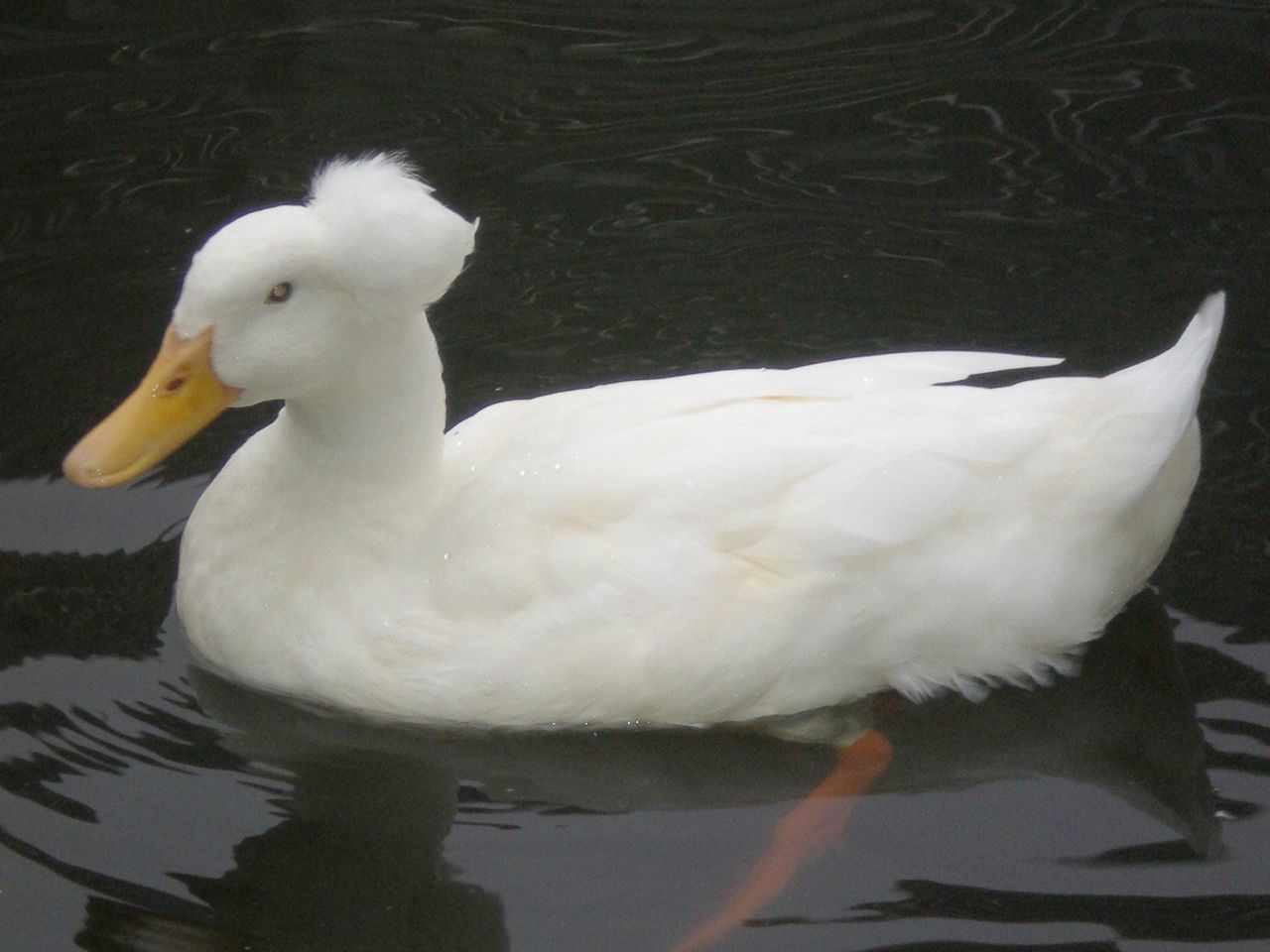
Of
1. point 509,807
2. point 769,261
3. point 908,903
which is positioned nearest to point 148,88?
point 769,261

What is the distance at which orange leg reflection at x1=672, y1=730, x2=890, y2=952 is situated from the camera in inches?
139

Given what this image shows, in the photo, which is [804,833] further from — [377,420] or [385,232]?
[385,232]

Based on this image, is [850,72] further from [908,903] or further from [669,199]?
[908,903]

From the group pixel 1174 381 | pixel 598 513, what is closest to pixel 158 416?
pixel 598 513

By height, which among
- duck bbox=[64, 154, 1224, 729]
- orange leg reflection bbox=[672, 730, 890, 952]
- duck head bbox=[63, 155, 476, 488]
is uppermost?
duck head bbox=[63, 155, 476, 488]

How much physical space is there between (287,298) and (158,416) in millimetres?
379

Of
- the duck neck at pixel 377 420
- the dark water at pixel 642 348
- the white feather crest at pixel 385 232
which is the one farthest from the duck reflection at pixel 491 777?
the white feather crest at pixel 385 232

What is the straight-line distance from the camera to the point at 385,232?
3627mm

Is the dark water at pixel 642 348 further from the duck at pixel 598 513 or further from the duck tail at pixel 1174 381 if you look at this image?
the duck tail at pixel 1174 381

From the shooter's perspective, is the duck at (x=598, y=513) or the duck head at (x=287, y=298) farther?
the duck at (x=598, y=513)

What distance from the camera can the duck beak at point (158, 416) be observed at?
374cm

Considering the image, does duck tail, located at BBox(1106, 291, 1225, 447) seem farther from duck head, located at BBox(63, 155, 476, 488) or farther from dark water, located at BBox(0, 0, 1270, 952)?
duck head, located at BBox(63, 155, 476, 488)

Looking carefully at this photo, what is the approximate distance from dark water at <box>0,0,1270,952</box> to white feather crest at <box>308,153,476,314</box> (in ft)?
3.36

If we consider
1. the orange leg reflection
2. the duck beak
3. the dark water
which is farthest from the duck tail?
the duck beak
